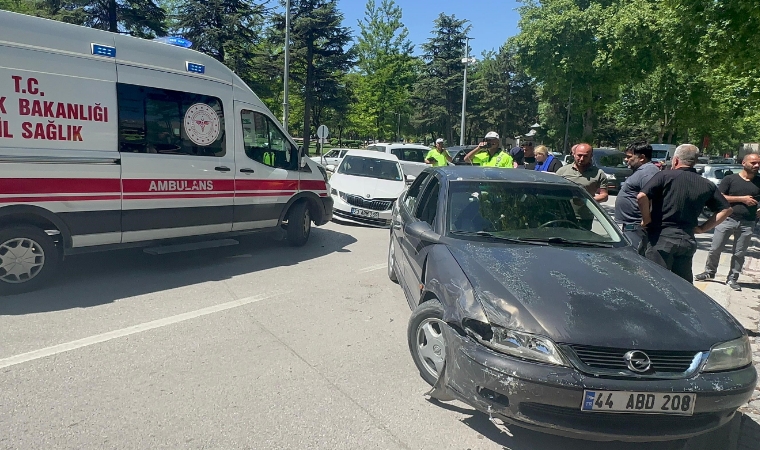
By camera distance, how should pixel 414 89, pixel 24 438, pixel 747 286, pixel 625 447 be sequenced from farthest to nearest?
pixel 414 89
pixel 747 286
pixel 625 447
pixel 24 438

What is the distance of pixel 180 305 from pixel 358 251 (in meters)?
3.58

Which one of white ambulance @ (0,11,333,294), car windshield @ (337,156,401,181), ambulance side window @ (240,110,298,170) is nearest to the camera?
white ambulance @ (0,11,333,294)

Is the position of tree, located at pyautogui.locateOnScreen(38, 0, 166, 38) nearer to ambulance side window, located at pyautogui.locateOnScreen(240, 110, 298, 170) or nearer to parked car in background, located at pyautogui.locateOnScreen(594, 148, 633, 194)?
ambulance side window, located at pyautogui.locateOnScreen(240, 110, 298, 170)

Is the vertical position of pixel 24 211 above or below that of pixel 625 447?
above

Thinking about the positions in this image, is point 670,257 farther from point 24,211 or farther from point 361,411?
point 24,211

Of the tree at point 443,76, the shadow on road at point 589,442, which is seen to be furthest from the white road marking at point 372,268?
the tree at point 443,76

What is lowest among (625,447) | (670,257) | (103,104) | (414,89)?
(625,447)

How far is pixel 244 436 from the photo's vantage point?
118 inches

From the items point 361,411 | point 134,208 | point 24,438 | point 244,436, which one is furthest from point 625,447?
point 134,208

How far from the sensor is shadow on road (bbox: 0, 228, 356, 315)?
5.27m

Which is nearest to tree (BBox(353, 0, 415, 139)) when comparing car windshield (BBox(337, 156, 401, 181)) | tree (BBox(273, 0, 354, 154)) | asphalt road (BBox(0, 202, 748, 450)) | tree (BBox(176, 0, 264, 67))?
tree (BBox(273, 0, 354, 154))

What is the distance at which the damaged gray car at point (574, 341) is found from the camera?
262cm

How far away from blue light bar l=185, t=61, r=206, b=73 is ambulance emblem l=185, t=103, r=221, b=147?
0.42 metres

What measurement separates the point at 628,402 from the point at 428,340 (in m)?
1.33
